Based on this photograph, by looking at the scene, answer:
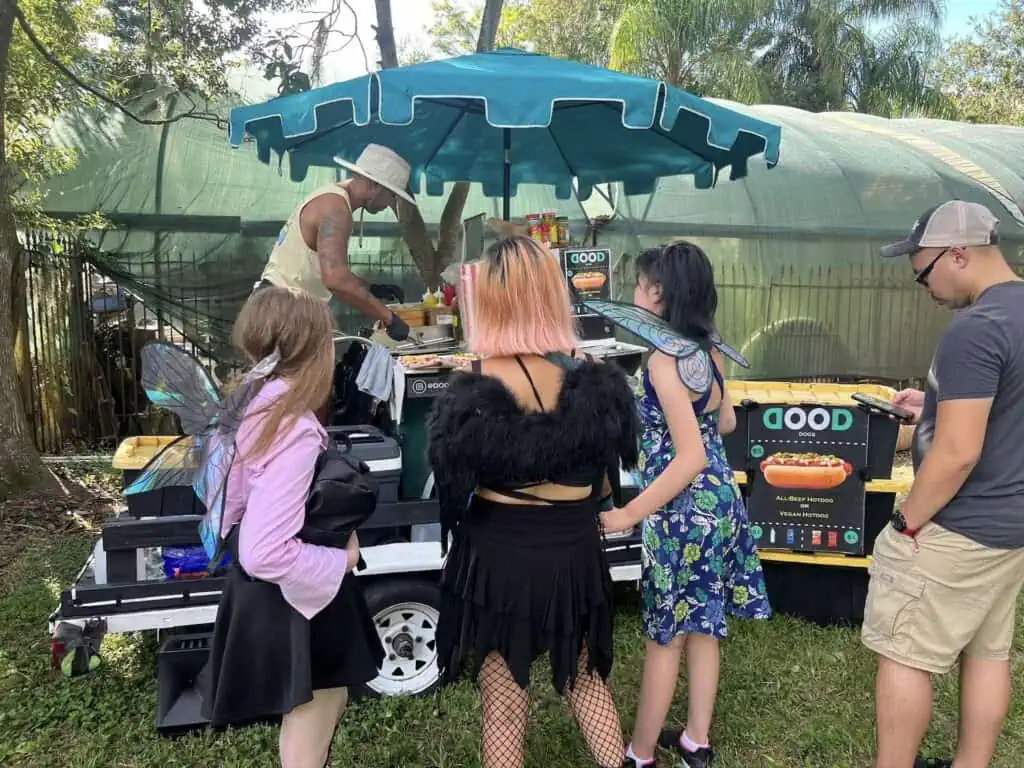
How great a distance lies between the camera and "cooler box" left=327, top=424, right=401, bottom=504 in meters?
3.21

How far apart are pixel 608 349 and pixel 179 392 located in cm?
249

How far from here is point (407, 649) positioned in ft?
10.7

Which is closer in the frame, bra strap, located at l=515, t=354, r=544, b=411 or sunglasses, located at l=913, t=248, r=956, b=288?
bra strap, located at l=515, t=354, r=544, b=411

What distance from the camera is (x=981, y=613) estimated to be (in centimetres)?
230

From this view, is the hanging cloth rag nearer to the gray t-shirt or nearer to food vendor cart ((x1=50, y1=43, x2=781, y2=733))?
food vendor cart ((x1=50, y1=43, x2=781, y2=733))

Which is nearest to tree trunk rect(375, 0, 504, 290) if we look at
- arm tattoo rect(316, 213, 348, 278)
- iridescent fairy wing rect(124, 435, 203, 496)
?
arm tattoo rect(316, 213, 348, 278)

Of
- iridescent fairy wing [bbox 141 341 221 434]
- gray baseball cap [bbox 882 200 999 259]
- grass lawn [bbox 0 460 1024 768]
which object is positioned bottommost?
grass lawn [bbox 0 460 1024 768]

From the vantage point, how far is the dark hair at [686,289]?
244 centimetres

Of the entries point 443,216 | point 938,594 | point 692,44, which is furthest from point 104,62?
point 692,44

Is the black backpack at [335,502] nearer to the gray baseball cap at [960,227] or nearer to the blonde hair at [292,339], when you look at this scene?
the blonde hair at [292,339]

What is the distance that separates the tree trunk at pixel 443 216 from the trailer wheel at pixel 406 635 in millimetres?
4363

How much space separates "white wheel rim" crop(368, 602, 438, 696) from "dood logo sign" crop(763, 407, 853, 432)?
178cm

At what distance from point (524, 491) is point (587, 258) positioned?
2470mm

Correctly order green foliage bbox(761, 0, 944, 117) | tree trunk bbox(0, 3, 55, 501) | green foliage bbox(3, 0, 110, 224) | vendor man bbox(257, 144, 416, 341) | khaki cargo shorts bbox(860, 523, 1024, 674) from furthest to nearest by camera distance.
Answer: green foliage bbox(761, 0, 944, 117) → green foliage bbox(3, 0, 110, 224) → tree trunk bbox(0, 3, 55, 501) → vendor man bbox(257, 144, 416, 341) → khaki cargo shorts bbox(860, 523, 1024, 674)
